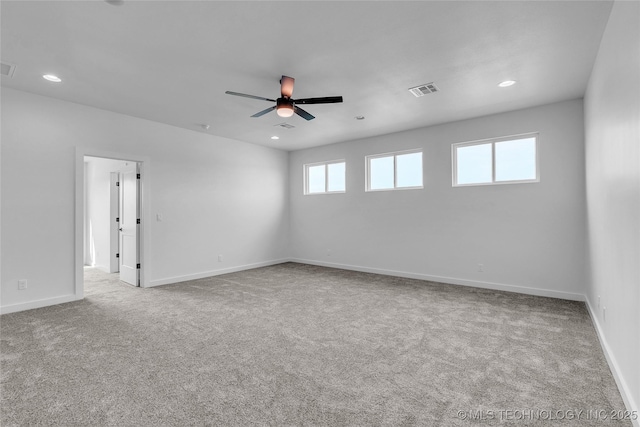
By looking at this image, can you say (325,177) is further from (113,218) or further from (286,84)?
(113,218)

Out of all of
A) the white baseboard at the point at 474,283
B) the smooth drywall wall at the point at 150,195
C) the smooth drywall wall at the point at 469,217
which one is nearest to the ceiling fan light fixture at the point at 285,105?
the smooth drywall wall at the point at 150,195

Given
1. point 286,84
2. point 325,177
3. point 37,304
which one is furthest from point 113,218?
point 286,84

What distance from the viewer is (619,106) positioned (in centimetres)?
221

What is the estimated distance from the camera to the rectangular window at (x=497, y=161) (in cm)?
475

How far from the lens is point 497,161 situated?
504cm

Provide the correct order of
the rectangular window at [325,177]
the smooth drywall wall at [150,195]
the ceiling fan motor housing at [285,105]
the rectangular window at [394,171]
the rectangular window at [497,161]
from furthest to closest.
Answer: the rectangular window at [325,177] < the rectangular window at [394,171] < the rectangular window at [497,161] < the smooth drywall wall at [150,195] < the ceiling fan motor housing at [285,105]

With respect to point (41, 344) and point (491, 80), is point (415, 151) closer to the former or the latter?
point (491, 80)

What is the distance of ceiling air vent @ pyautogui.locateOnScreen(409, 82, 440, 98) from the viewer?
3.83 m

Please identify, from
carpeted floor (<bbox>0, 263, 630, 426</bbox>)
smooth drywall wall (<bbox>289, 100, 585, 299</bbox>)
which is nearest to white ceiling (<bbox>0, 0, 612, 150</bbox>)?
smooth drywall wall (<bbox>289, 100, 585, 299</bbox>)

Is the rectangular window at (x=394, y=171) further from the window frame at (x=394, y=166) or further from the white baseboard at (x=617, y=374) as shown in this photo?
the white baseboard at (x=617, y=374)

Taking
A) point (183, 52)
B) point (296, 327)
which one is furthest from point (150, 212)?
point (296, 327)

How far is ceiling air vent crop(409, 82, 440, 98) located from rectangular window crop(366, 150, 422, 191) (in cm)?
190

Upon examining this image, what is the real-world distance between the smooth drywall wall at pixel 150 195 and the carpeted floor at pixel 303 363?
73cm

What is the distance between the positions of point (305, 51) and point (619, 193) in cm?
287
